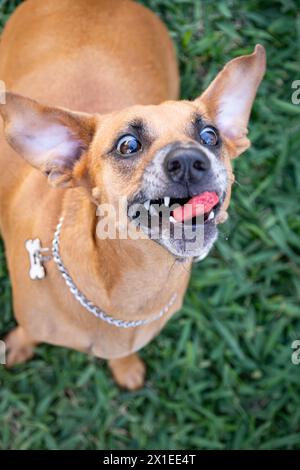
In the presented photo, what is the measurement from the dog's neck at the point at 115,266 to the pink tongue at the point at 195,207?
0.29 m

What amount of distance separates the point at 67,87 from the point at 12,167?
535 millimetres

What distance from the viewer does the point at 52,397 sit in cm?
422

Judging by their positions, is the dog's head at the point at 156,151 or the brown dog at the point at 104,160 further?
the brown dog at the point at 104,160

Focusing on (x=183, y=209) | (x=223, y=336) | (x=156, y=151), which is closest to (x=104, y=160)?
(x=156, y=151)

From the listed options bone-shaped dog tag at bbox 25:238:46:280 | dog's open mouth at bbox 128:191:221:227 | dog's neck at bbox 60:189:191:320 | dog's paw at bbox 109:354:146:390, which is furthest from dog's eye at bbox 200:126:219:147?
dog's paw at bbox 109:354:146:390

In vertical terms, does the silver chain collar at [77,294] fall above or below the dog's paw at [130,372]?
above

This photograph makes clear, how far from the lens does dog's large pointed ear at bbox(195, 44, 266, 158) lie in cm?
280

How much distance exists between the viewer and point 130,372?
4211 millimetres

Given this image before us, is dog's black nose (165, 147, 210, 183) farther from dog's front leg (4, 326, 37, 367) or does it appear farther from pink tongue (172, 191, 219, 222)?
dog's front leg (4, 326, 37, 367)

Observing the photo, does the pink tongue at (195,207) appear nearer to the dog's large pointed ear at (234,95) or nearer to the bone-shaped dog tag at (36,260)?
the dog's large pointed ear at (234,95)

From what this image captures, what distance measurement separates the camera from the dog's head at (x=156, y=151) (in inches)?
92.2

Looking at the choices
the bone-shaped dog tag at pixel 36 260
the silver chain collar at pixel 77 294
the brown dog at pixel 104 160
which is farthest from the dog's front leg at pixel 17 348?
the silver chain collar at pixel 77 294

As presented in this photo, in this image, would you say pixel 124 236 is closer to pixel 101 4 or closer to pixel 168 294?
pixel 168 294
